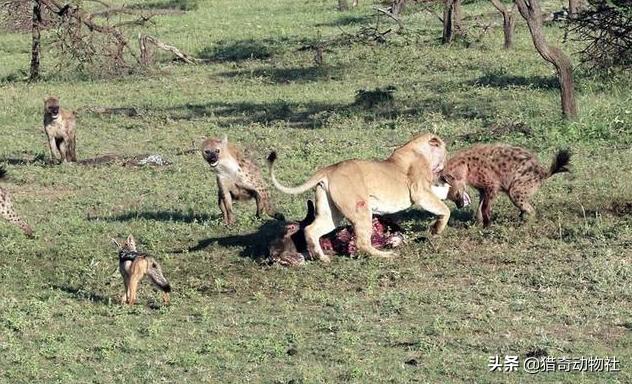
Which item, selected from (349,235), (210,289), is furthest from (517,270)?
(210,289)

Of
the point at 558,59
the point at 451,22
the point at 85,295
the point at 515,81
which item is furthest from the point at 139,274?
the point at 451,22

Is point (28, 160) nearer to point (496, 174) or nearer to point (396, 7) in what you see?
point (496, 174)

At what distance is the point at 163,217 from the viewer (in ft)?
43.9

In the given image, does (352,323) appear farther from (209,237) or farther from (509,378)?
(209,237)

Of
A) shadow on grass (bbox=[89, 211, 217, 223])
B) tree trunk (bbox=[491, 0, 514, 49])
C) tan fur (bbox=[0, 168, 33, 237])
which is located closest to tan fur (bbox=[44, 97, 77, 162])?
shadow on grass (bbox=[89, 211, 217, 223])

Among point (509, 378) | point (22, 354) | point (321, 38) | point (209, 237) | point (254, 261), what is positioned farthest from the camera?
point (321, 38)

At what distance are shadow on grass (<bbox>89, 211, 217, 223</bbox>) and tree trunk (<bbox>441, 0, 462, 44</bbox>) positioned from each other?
11.8 m

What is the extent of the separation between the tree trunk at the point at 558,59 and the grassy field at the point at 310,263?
12.0 inches

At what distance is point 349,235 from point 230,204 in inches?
75.0

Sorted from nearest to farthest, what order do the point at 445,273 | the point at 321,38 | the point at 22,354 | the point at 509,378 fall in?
the point at 509,378 → the point at 22,354 → the point at 445,273 → the point at 321,38

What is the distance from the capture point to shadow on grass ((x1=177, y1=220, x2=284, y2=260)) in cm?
1155

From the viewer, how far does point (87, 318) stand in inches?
390

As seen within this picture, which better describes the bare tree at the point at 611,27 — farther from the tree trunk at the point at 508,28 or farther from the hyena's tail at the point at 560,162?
the tree trunk at the point at 508,28

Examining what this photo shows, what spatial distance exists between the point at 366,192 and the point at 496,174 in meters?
1.46
